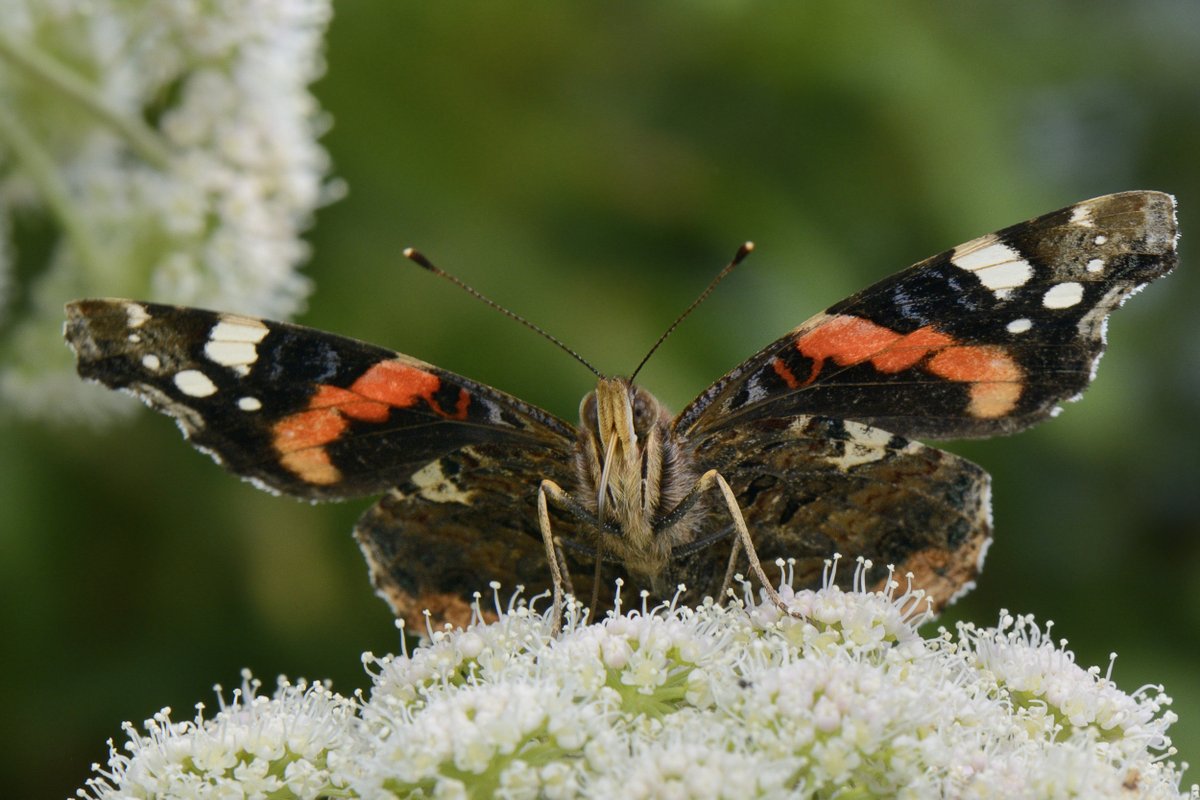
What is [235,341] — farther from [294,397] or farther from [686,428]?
[686,428]

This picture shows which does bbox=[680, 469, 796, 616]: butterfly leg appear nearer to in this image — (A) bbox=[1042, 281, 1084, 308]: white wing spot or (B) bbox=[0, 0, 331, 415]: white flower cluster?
(A) bbox=[1042, 281, 1084, 308]: white wing spot

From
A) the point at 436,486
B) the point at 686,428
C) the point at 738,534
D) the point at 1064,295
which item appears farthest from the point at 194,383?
the point at 1064,295

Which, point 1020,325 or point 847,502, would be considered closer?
point 1020,325

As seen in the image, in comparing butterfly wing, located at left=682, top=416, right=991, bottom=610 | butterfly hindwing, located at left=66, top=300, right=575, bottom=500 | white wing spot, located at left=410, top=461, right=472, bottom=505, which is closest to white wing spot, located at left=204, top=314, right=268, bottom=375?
butterfly hindwing, located at left=66, top=300, right=575, bottom=500

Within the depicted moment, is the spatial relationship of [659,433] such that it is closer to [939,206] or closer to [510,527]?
[510,527]

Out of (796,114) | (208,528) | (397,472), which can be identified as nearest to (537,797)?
(397,472)

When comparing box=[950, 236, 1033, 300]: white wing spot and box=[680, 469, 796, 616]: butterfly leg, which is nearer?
box=[680, 469, 796, 616]: butterfly leg

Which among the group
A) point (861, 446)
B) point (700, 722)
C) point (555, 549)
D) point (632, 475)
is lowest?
point (700, 722)
